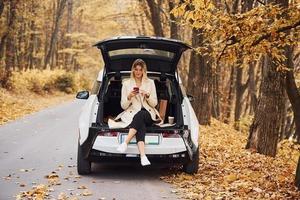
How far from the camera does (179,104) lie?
30.3 ft

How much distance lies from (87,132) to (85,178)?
2.54 ft

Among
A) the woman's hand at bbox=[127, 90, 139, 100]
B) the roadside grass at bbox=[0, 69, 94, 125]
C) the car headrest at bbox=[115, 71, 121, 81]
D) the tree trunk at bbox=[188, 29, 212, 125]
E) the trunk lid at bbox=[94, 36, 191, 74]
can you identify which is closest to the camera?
the trunk lid at bbox=[94, 36, 191, 74]

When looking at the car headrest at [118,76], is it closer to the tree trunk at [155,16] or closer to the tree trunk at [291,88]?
the tree trunk at [291,88]

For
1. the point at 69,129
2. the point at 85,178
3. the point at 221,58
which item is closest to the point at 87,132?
the point at 85,178

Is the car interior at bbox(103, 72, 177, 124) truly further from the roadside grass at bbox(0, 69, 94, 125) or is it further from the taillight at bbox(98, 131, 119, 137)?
the roadside grass at bbox(0, 69, 94, 125)

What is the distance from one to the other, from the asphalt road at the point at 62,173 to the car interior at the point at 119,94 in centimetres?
104

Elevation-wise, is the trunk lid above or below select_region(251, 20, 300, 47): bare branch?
below

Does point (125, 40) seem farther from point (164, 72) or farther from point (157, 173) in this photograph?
point (157, 173)

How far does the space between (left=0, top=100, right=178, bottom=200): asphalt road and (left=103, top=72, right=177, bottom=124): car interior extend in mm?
1040

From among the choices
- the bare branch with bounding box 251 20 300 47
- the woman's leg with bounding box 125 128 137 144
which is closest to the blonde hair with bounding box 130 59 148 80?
the woman's leg with bounding box 125 128 137 144

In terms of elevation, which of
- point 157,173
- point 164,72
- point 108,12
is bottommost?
point 157,173

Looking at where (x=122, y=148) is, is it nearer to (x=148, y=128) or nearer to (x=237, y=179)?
(x=148, y=128)

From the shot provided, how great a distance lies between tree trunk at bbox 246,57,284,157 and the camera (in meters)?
11.5

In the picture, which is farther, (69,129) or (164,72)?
(69,129)
